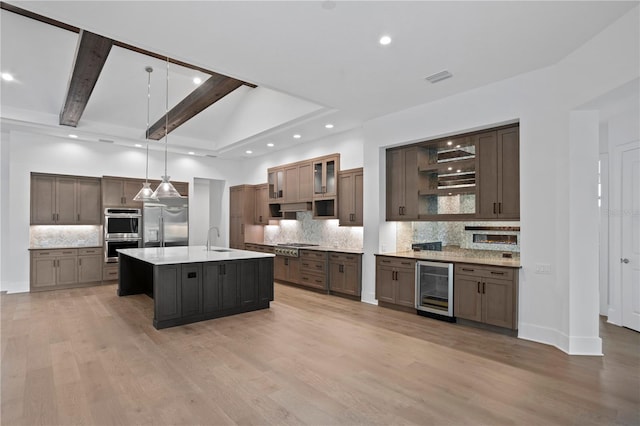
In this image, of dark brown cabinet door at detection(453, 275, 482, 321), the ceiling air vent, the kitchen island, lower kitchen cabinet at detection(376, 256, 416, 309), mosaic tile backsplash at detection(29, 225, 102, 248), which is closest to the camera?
the ceiling air vent

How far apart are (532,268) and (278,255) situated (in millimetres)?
4968

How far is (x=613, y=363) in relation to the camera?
11.0 ft

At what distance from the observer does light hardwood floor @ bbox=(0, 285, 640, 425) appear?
246cm

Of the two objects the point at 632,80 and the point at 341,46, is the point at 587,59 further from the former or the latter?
the point at 341,46

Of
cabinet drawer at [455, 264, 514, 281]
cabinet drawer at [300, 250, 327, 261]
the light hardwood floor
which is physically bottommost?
the light hardwood floor

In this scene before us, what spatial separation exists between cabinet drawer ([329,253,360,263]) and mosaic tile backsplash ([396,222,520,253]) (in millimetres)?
772

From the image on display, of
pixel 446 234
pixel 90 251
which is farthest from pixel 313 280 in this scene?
pixel 90 251

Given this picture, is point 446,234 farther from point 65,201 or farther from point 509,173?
point 65,201

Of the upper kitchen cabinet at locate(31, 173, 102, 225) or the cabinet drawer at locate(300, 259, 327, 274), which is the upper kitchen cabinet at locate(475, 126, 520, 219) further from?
the upper kitchen cabinet at locate(31, 173, 102, 225)

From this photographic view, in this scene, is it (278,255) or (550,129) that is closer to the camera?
(550,129)

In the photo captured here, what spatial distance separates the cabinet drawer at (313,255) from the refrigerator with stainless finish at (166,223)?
11.3ft

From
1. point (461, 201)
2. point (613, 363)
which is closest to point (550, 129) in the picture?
point (461, 201)

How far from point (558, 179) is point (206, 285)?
4.65m

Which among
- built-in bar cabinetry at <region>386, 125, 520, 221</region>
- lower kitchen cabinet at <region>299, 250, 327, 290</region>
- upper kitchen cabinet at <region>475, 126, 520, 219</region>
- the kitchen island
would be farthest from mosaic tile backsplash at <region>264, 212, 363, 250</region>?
upper kitchen cabinet at <region>475, 126, 520, 219</region>
